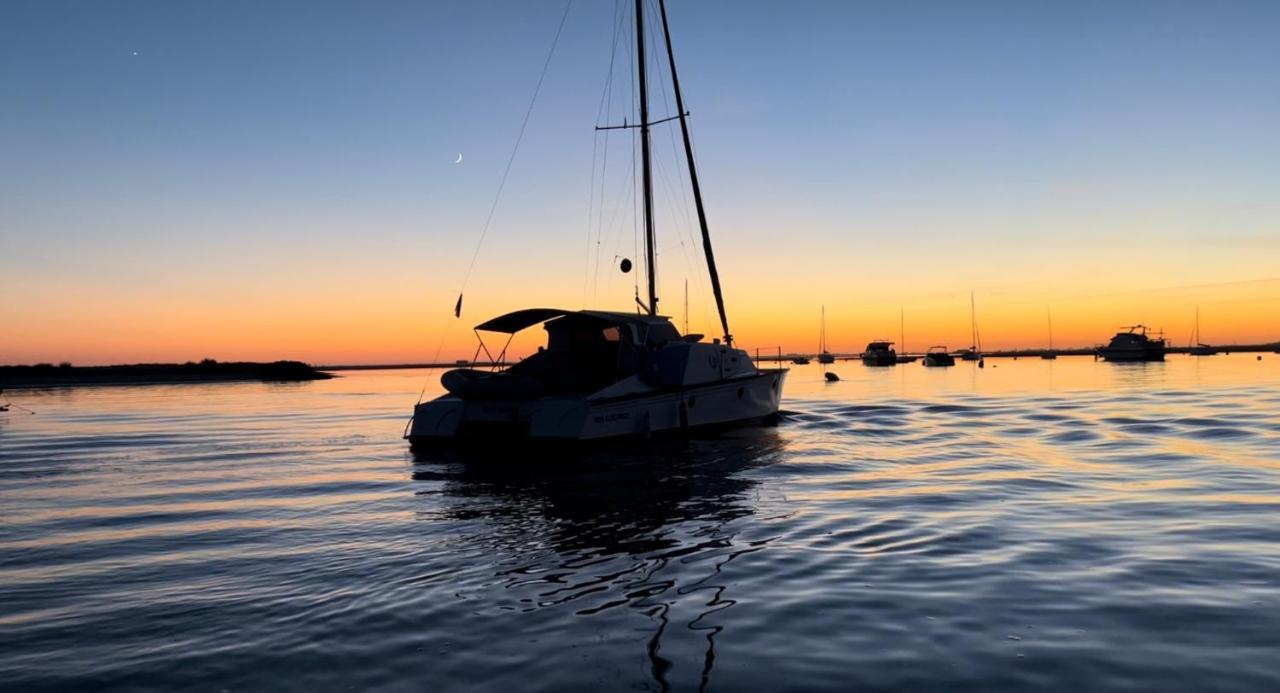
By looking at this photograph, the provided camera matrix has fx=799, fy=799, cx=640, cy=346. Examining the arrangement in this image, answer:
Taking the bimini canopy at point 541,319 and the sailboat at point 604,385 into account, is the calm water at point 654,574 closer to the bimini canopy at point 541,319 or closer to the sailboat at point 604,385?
the sailboat at point 604,385

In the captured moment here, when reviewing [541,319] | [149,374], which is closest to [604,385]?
[541,319]

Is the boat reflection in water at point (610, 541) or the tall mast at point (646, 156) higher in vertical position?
the tall mast at point (646, 156)

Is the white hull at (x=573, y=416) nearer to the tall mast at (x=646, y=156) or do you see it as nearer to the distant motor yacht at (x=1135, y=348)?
the tall mast at (x=646, y=156)

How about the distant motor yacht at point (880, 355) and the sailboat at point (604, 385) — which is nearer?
the sailboat at point (604, 385)

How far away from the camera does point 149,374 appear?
347 ft

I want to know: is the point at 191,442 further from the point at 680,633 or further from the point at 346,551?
the point at 680,633

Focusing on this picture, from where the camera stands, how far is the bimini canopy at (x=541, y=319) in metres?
22.7

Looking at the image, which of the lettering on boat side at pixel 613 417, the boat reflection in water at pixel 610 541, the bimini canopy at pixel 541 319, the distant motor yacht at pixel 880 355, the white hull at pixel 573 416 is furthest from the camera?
the distant motor yacht at pixel 880 355

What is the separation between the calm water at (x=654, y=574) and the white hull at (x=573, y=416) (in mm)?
987

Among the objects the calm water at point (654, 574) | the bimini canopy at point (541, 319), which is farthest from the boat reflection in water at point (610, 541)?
the bimini canopy at point (541, 319)

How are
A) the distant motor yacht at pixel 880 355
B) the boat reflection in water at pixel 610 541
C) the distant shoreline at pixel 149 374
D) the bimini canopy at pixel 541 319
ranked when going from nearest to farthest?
the boat reflection in water at pixel 610 541, the bimini canopy at pixel 541 319, the distant shoreline at pixel 149 374, the distant motor yacht at pixel 880 355

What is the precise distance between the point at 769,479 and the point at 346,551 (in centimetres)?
844

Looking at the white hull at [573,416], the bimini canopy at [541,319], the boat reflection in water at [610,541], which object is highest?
the bimini canopy at [541,319]

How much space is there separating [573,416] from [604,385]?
4699mm
